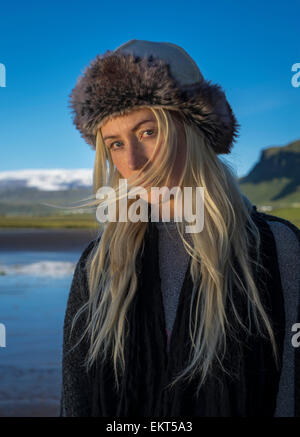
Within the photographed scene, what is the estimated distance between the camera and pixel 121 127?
1.96 meters

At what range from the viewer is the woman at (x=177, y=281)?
1855mm

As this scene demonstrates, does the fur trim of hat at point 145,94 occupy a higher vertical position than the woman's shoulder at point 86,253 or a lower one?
higher

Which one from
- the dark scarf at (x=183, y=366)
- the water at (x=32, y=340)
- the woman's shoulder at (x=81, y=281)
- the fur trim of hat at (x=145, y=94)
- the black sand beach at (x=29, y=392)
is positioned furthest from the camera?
the water at (x=32, y=340)


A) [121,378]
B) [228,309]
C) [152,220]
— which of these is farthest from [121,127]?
[121,378]

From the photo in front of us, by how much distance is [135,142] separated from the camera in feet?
6.24

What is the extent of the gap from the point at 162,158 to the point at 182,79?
0.37 metres

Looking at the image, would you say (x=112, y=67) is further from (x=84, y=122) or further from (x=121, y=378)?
(x=121, y=378)

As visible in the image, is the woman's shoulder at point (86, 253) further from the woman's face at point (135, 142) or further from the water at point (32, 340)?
the water at point (32, 340)

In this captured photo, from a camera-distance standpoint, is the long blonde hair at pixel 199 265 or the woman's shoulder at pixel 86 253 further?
the woman's shoulder at pixel 86 253

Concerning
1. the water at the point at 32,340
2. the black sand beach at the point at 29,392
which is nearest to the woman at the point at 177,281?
the black sand beach at the point at 29,392

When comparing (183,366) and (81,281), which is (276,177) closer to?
(81,281)

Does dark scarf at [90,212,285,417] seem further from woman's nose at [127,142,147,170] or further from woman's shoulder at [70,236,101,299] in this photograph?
woman's nose at [127,142,147,170]

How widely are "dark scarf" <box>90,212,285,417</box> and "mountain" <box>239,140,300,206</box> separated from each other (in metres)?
136

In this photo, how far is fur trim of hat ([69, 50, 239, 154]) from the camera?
1.94m
